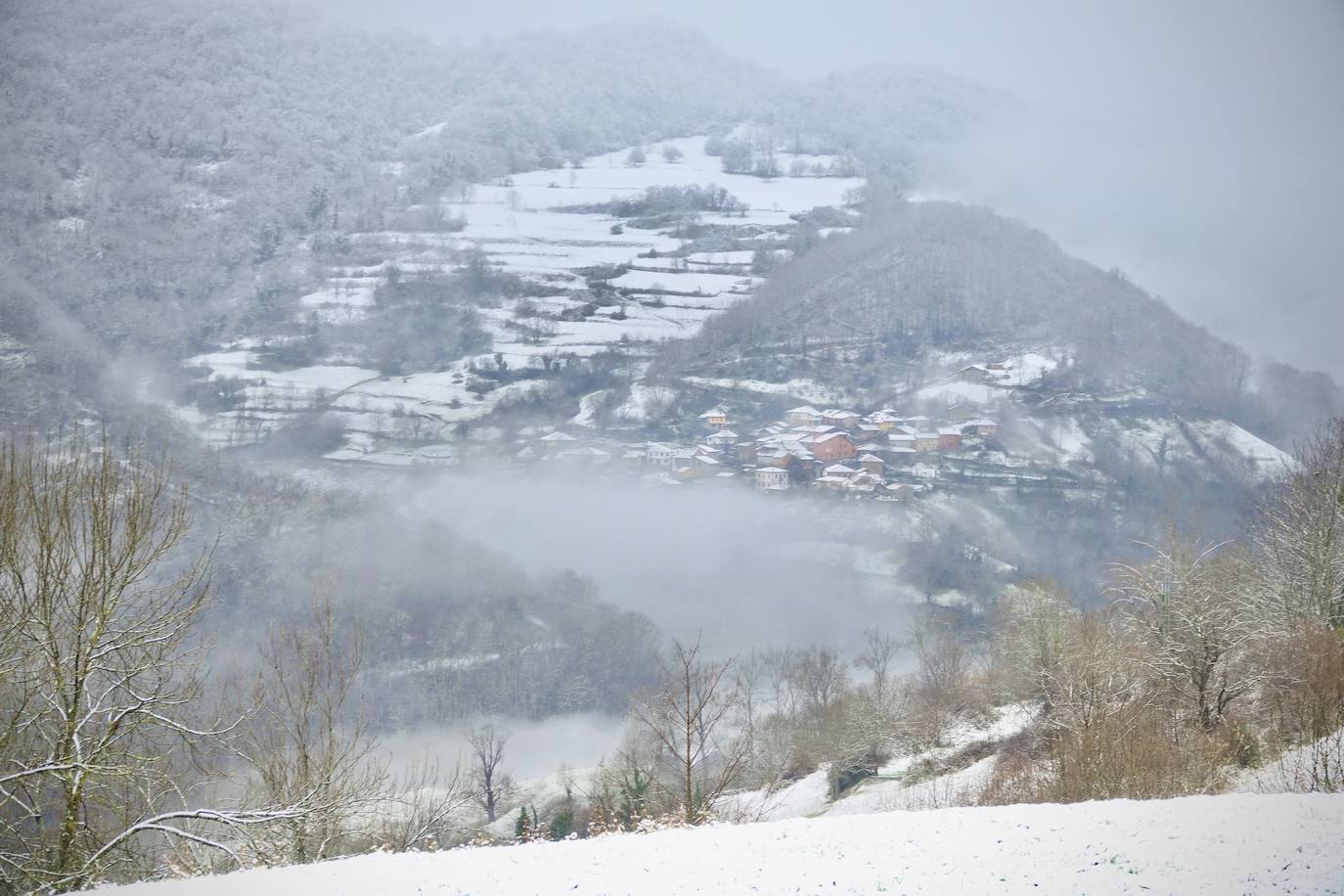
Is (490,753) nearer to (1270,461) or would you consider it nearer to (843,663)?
(843,663)

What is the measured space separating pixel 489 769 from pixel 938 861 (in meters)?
38.0

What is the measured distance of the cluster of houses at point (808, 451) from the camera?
107375 mm

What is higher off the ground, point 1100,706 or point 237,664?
point 1100,706

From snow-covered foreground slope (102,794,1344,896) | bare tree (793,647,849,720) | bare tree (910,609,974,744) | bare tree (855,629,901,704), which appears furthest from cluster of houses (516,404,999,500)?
snow-covered foreground slope (102,794,1344,896)

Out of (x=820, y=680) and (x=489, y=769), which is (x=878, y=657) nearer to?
(x=820, y=680)

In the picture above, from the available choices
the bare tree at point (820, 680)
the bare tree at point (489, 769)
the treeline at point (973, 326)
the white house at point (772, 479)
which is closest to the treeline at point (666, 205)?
the treeline at point (973, 326)

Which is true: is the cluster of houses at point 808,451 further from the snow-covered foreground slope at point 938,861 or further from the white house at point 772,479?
the snow-covered foreground slope at point 938,861

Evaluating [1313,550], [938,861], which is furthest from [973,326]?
[938,861]

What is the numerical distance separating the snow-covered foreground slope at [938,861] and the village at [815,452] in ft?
305

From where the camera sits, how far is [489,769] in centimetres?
4519

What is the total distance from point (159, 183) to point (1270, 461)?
198m

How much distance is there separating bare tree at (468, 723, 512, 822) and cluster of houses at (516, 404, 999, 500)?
55655 mm

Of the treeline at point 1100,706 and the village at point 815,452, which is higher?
A: the treeline at point 1100,706

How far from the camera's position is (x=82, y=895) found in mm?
10117
